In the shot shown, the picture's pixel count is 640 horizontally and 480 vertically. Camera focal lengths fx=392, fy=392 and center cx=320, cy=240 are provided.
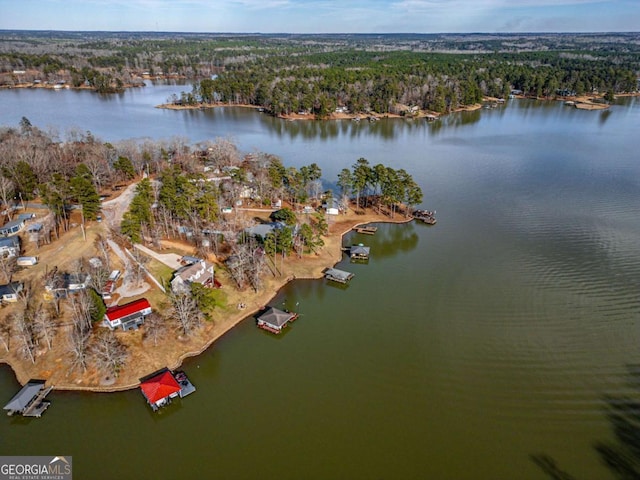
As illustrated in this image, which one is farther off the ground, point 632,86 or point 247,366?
point 632,86

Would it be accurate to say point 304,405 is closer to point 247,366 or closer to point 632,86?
point 247,366

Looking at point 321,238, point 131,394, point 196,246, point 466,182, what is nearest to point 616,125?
point 466,182

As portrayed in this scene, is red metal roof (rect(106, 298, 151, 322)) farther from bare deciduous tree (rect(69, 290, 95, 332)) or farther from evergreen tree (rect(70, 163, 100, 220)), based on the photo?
evergreen tree (rect(70, 163, 100, 220))

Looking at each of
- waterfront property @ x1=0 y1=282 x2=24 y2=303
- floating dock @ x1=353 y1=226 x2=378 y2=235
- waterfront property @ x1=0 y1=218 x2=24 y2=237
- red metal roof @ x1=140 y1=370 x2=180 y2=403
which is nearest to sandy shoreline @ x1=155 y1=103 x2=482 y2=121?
floating dock @ x1=353 y1=226 x2=378 y2=235

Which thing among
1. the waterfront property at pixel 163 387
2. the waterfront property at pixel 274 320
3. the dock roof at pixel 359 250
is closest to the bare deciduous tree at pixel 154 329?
the waterfront property at pixel 163 387

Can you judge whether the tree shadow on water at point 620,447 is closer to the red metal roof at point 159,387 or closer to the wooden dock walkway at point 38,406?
the red metal roof at point 159,387
